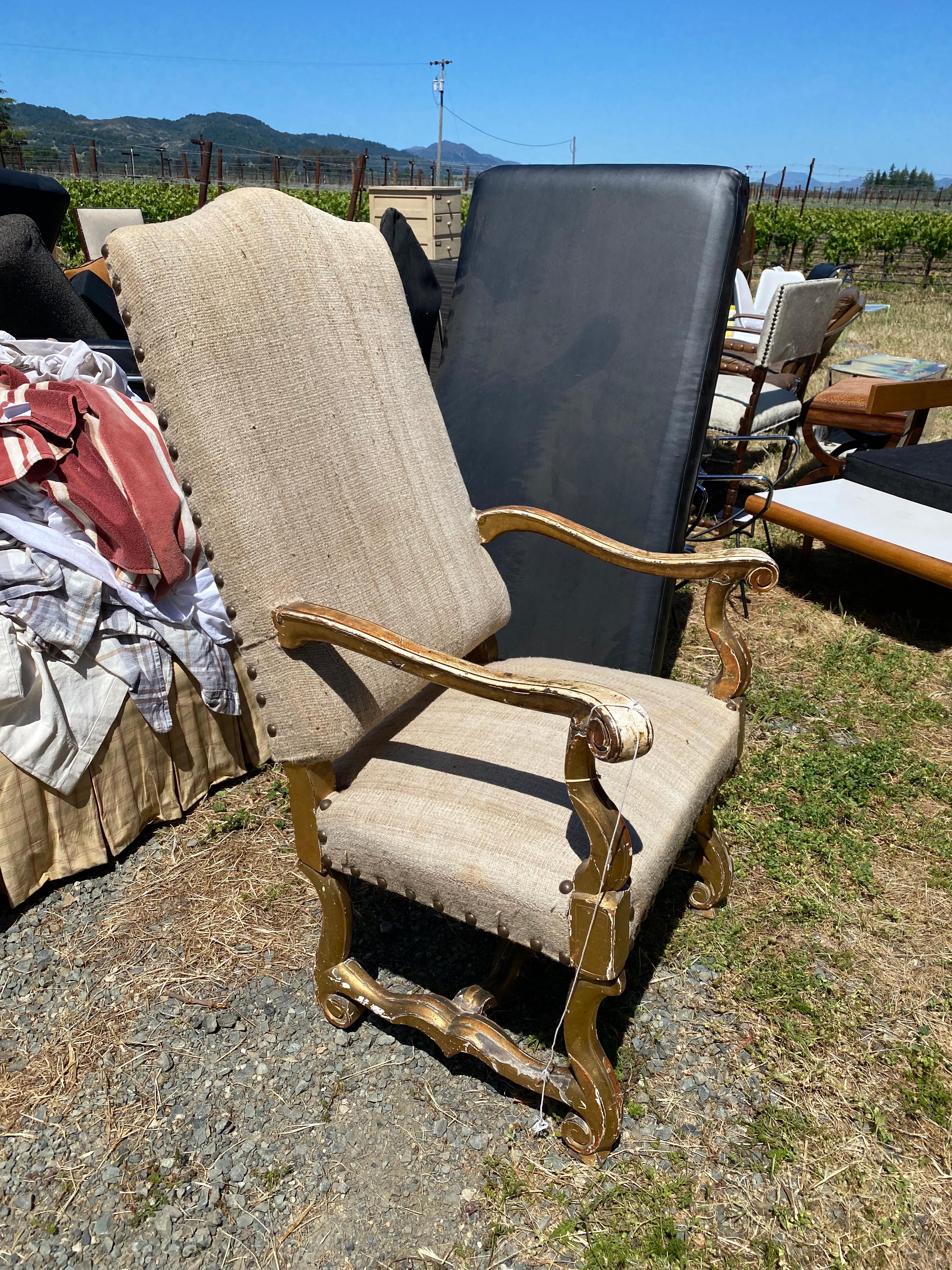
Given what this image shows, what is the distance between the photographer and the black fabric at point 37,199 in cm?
392

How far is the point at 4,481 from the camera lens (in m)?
1.96

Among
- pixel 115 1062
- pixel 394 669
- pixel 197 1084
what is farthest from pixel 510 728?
pixel 115 1062

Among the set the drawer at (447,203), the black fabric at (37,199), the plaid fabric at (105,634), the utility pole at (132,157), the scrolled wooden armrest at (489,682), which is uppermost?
the utility pole at (132,157)

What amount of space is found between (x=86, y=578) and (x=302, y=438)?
83 cm

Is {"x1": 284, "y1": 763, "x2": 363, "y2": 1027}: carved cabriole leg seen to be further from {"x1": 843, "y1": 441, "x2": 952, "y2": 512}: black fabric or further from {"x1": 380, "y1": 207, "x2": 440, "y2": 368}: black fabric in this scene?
{"x1": 843, "y1": 441, "x2": 952, "y2": 512}: black fabric

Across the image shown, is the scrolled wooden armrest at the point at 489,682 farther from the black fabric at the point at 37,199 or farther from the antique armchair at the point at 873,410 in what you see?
the black fabric at the point at 37,199

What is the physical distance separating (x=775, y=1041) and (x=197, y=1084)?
1.14 m

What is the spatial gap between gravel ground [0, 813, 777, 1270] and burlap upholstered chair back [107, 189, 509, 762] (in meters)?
0.67

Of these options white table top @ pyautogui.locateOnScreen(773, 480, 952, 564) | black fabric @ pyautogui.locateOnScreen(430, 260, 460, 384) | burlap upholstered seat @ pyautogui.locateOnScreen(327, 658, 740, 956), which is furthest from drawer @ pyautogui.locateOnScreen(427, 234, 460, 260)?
burlap upholstered seat @ pyautogui.locateOnScreen(327, 658, 740, 956)

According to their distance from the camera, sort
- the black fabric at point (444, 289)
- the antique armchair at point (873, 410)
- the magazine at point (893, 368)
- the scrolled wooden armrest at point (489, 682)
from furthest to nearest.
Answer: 1. the magazine at point (893, 368)
2. the black fabric at point (444, 289)
3. the antique armchair at point (873, 410)
4. the scrolled wooden armrest at point (489, 682)

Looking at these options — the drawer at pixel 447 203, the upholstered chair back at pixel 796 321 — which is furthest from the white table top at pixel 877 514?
the drawer at pixel 447 203

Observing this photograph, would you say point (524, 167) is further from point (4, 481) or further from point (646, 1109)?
point (646, 1109)

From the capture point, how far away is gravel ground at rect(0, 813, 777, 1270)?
138 cm

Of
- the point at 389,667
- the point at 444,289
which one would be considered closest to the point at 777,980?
the point at 389,667
